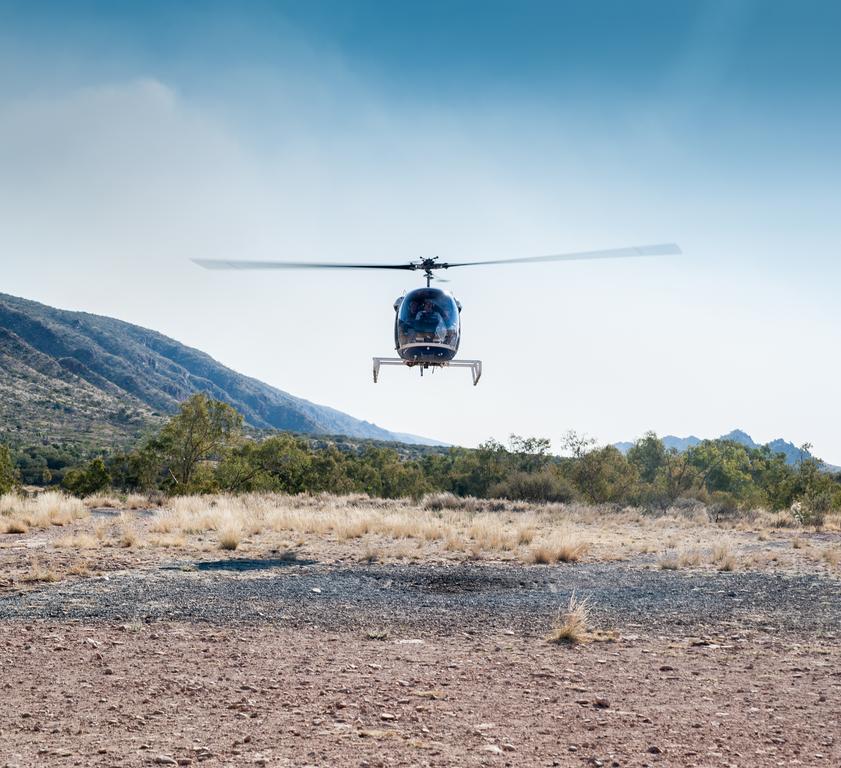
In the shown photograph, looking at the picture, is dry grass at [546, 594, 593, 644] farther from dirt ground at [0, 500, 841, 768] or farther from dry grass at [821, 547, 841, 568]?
dry grass at [821, 547, 841, 568]

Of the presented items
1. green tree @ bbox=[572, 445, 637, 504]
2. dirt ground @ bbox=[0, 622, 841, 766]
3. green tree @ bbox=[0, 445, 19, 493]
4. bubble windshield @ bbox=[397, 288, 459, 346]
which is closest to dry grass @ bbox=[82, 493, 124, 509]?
green tree @ bbox=[0, 445, 19, 493]

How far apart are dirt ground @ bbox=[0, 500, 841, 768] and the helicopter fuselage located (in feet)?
21.9

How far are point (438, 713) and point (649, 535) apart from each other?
813 inches

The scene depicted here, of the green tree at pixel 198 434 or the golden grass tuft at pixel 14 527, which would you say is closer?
the golden grass tuft at pixel 14 527

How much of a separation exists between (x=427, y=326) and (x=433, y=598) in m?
9.37

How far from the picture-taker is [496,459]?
47844 mm

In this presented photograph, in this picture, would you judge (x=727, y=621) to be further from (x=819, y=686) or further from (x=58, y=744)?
(x=58, y=744)

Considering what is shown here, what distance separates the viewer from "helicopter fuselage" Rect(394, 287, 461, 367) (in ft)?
64.3

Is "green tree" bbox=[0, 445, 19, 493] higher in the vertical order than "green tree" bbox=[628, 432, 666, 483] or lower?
lower

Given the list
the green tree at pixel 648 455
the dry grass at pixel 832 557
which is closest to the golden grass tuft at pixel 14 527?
the dry grass at pixel 832 557

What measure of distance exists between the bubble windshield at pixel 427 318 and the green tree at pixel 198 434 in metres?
17.6

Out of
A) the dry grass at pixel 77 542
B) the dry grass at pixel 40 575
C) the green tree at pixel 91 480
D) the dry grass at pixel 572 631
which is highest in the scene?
the green tree at pixel 91 480

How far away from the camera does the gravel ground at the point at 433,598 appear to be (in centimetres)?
961

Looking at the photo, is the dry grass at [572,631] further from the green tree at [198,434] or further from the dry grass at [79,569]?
the green tree at [198,434]
